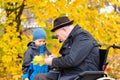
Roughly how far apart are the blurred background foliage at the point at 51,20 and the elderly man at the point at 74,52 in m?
2.44

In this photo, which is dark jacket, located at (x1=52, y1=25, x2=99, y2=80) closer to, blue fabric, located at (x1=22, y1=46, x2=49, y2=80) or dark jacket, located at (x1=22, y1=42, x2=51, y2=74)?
blue fabric, located at (x1=22, y1=46, x2=49, y2=80)

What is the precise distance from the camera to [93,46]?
4.04 metres

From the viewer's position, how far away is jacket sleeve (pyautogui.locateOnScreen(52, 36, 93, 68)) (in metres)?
3.94

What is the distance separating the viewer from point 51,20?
24.4 feet

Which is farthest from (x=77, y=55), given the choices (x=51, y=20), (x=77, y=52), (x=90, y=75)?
(x=51, y=20)

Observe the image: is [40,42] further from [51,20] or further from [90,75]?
[51,20]

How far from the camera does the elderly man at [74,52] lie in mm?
3953

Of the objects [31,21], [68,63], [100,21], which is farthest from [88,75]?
[31,21]

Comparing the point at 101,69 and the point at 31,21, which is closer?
the point at 101,69

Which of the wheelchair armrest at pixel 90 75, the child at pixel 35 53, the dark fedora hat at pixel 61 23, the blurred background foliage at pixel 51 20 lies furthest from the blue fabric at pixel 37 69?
the blurred background foliage at pixel 51 20

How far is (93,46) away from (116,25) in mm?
2983

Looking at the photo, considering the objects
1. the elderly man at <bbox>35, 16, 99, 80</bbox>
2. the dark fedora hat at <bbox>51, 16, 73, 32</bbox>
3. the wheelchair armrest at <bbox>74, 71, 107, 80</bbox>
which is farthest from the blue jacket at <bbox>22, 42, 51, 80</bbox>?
the wheelchair armrest at <bbox>74, 71, 107, 80</bbox>

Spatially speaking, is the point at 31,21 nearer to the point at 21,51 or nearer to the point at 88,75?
the point at 21,51

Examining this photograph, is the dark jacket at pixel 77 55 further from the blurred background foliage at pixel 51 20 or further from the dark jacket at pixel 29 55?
the blurred background foliage at pixel 51 20
